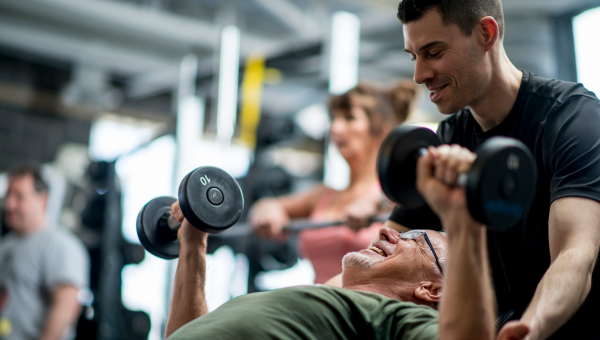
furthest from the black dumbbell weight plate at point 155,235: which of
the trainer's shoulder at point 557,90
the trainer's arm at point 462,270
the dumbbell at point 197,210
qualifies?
the trainer's shoulder at point 557,90

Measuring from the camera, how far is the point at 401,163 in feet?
3.18

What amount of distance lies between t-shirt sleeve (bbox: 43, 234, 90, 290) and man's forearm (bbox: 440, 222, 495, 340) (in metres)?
2.76

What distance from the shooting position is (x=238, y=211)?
1417mm

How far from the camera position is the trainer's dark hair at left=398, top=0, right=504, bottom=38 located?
1314 millimetres

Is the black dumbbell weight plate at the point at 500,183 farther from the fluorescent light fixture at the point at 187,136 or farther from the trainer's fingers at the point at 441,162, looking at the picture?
the fluorescent light fixture at the point at 187,136

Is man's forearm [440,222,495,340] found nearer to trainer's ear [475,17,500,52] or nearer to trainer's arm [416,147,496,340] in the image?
trainer's arm [416,147,496,340]

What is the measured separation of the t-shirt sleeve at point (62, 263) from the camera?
3137 mm

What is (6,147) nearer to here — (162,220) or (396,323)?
(162,220)

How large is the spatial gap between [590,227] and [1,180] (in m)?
5.89

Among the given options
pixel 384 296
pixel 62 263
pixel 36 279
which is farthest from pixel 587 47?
pixel 36 279

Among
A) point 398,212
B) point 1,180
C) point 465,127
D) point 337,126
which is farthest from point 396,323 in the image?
point 1,180

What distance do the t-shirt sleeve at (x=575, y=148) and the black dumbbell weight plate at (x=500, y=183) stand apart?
34 cm

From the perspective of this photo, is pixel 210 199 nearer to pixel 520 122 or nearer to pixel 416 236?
pixel 416 236

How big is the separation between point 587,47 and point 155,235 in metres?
2.29
